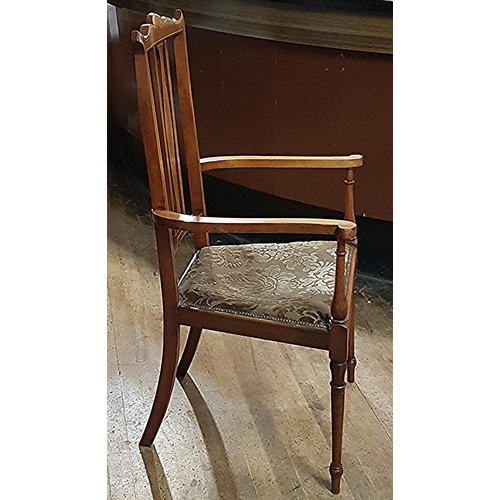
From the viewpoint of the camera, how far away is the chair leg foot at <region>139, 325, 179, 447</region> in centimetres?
174

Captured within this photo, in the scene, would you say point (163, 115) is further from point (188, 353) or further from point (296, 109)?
point (296, 109)

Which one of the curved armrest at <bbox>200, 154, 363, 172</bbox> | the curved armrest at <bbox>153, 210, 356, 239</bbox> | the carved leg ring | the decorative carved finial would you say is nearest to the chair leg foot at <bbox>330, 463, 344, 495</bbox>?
the carved leg ring

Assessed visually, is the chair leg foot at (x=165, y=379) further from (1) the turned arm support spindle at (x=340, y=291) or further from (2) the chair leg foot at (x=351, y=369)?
(2) the chair leg foot at (x=351, y=369)

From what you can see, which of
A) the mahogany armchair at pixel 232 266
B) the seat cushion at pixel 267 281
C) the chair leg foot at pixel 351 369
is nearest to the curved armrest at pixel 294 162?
the mahogany armchair at pixel 232 266

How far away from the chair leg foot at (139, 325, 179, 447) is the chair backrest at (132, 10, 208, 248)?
229 millimetres

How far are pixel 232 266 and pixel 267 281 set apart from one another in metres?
0.11

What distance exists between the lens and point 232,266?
178 centimetres

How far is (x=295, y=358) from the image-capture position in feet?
7.36

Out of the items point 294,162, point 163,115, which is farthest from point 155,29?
point 294,162

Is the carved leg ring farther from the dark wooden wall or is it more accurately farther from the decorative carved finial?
the dark wooden wall

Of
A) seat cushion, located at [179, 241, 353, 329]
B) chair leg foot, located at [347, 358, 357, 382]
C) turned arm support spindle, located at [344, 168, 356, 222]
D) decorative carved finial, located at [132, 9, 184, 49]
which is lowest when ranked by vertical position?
chair leg foot, located at [347, 358, 357, 382]
